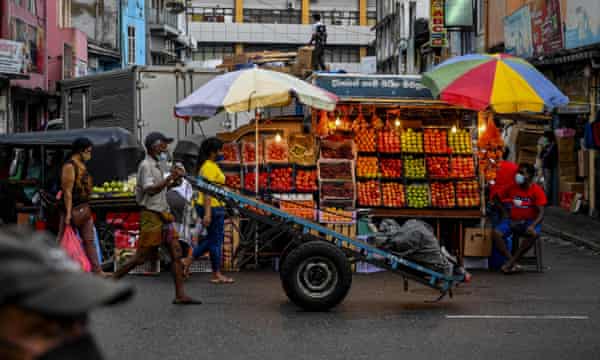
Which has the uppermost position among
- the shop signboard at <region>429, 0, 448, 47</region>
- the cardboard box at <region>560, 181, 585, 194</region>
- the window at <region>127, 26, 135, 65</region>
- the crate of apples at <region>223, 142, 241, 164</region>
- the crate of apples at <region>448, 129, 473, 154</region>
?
the window at <region>127, 26, 135, 65</region>

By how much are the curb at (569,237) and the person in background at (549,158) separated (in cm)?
383

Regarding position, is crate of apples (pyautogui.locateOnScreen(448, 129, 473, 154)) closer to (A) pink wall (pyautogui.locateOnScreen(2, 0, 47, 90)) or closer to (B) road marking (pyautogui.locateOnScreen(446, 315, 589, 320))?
(B) road marking (pyautogui.locateOnScreen(446, 315, 589, 320))

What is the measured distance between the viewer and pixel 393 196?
14.4 metres

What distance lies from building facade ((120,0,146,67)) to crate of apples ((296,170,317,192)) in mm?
38690

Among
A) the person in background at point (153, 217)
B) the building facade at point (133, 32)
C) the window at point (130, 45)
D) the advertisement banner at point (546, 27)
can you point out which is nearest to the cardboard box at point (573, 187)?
the advertisement banner at point (546, 27)

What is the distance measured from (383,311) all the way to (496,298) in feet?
5.70

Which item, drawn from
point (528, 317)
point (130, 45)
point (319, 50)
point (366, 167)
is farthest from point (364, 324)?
point (130, 45)

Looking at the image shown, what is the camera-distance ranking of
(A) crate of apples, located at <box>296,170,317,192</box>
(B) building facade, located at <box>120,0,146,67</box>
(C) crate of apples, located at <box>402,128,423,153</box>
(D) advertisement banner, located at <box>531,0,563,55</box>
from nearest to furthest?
1. (A) crate of apples, located at <box>296,170,317,192</box>
2. (C) crate of apples, located at <box>402,128,423,153</box>
3. (D) advertisement banner, located at <box>531,0,563,55</box>
4. (B) building facade, located at <box>120,0,146,67</box>

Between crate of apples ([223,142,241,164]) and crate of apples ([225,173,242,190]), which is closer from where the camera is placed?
crate of apples ([225,173,242,190])

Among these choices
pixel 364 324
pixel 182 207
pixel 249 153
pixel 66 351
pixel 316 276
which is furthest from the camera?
pixel 249 153

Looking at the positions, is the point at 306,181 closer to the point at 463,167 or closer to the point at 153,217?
the point at 463,167

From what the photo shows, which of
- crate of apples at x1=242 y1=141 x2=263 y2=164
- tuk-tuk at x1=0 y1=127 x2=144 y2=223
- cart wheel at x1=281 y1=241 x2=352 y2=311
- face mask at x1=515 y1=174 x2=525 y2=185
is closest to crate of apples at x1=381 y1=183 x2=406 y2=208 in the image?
face mask at x1=515 y1=174 x2=525 y2=185

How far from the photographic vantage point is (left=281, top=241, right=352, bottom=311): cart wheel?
9.77m

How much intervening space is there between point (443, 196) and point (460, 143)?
3.20 feet
